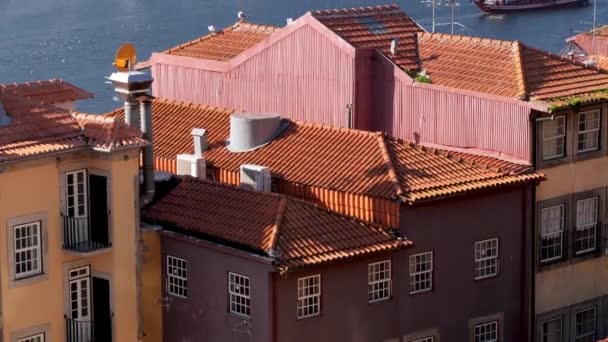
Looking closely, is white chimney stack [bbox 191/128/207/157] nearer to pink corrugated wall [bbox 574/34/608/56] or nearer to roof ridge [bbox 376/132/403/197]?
roof ridge [bbox 376/132/403/197]

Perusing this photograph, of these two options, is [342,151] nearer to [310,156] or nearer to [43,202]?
[310,156]

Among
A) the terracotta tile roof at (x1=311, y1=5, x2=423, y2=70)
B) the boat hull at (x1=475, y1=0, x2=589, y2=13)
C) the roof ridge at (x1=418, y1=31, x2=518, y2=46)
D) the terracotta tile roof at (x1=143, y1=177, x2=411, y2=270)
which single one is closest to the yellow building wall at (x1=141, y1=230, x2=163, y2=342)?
the terracotta tile roof at (x1=143, y1=177, x2=411, y2=270)

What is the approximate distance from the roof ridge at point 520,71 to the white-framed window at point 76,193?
9.54 metres

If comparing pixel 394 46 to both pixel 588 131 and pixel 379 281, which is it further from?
pixel 379 281

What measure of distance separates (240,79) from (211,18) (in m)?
58.2

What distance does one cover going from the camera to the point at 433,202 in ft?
107

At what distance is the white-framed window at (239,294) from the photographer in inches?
1214

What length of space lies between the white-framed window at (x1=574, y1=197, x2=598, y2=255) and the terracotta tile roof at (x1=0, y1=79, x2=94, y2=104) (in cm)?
1068

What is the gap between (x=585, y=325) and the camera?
36844 mm

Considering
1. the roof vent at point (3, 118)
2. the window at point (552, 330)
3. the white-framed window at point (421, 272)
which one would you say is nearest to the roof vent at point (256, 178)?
the white-framed window at point (421, 272)

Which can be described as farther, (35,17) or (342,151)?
(35,17)

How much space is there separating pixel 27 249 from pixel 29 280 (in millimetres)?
557

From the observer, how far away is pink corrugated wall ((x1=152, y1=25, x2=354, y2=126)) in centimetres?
3800

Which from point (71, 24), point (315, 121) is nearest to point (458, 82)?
point (315, 121)
